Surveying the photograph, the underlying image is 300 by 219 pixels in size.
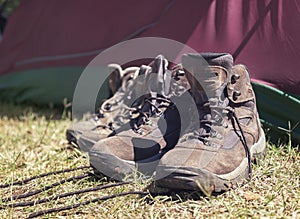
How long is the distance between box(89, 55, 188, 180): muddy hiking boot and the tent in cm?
32

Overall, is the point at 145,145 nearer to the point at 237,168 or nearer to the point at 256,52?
the point at 237,168

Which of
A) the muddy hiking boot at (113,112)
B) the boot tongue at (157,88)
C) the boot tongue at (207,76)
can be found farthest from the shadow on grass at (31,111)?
Answer: the boot tongue at (207,76)

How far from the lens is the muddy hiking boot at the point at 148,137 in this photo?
1.50 meters

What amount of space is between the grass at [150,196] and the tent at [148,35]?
231mm

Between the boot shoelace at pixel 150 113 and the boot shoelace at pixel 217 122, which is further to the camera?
the boot shoelace at pixel 150 113

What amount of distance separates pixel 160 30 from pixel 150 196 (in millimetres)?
910

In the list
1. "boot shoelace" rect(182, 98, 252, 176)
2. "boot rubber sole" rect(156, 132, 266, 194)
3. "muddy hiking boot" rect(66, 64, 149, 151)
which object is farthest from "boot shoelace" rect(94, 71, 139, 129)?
"boot rubber sole" rect(156, 132, 266, 194)

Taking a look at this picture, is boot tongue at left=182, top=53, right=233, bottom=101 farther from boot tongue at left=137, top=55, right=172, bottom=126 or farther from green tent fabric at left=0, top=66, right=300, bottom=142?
green tent fabric at left=0, top=66, right=300, bottom=142

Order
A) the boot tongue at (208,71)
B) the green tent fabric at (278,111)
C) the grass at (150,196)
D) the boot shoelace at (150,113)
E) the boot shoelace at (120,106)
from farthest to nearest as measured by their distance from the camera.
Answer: the boot shoelace at (120,106) < the green tent fabric at (278,111) < the boot shoelace at (150,113) < the boot tongue at (208,71) < the grass at (150,196)

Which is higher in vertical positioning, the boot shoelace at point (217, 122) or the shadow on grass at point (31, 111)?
the boot shoelace at point (217, 122)

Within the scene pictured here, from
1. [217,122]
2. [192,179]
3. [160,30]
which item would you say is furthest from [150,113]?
[160,30]

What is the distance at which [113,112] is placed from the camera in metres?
1.90

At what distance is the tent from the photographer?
68.4 inches

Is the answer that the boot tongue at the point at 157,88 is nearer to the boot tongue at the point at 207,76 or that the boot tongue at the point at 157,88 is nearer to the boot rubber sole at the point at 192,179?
the boot tongue at the point at 207,76
